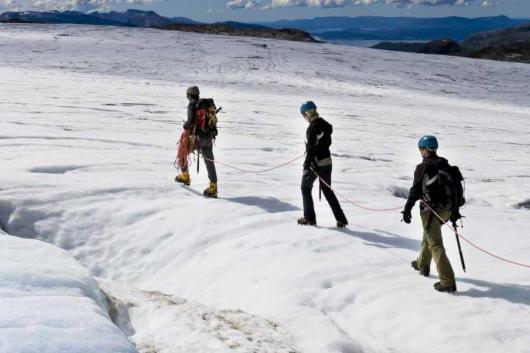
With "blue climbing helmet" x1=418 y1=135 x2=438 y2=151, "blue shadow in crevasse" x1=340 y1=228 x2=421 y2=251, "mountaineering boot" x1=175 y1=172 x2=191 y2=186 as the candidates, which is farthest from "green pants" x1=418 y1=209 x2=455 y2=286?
"mountaineering boot" x1=175 y1=172 x2=191 y2=186

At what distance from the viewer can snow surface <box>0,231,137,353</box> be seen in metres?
3.29

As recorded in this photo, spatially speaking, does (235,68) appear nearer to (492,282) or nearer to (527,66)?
(527,66)

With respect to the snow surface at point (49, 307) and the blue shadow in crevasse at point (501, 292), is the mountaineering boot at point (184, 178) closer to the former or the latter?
the snow surface at point (49, 307)

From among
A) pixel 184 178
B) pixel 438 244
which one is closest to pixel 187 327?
pixel 438 244

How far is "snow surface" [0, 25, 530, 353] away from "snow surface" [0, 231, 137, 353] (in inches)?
29.5

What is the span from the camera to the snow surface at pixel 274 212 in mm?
5844

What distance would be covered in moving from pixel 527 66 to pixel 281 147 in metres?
39.0

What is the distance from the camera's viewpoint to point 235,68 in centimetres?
3722

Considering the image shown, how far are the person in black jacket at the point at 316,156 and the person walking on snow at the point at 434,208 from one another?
77.2 inches

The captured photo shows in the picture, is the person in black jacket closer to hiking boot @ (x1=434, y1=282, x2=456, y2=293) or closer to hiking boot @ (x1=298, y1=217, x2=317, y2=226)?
hiking boot @ (x1=298, y1=217, x2=317, y2=226)

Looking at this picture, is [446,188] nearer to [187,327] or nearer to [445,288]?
[445,288]

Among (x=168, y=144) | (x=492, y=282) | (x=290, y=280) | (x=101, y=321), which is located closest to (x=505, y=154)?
(x=168, y=144)

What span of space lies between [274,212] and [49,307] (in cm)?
568

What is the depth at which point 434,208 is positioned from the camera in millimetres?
6137
